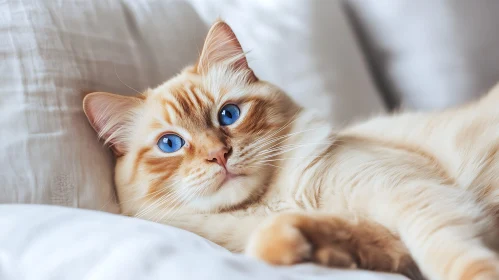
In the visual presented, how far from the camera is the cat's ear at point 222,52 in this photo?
102cm

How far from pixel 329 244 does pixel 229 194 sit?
241 mm

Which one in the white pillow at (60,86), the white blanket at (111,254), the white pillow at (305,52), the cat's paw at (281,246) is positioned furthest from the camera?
the white pillow at (305,52)

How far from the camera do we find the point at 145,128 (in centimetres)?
96

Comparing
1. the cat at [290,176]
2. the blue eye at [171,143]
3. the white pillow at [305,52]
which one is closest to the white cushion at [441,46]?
the white pillow at [305,52]

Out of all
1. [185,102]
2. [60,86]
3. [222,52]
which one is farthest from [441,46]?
[60,86]

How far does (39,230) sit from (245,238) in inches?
13.3

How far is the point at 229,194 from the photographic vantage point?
868mm

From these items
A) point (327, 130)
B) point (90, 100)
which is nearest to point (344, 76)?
point (327, 130)

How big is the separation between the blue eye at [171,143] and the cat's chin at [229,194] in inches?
4.4

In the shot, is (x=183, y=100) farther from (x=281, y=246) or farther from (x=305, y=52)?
(x=305, y=52)

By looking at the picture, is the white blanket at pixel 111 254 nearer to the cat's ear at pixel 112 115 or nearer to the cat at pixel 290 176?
the cat at pixel 290 176

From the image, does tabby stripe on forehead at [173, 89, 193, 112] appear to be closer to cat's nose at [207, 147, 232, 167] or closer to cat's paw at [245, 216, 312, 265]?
cat's nose at [207, 147, 232, 167]

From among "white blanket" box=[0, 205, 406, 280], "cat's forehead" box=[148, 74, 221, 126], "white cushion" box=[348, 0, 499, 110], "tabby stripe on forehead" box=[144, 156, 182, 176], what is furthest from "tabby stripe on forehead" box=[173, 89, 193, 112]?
"white cushion" box=[348, 0, 499, 110]

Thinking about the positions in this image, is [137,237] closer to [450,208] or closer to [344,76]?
[450,208]
